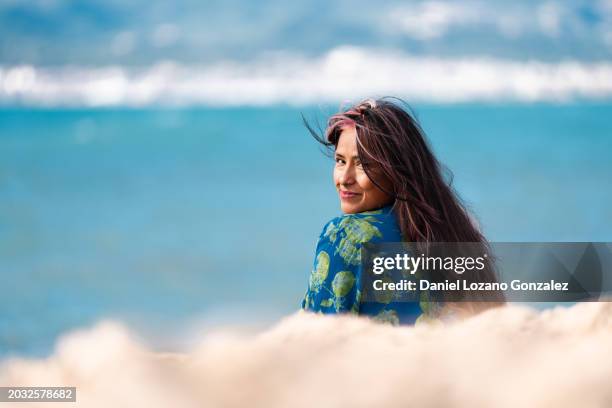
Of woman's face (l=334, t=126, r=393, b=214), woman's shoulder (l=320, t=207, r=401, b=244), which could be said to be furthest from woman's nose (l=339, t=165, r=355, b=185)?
woman's shoulder (l=320, t=207, r=401, b=244)

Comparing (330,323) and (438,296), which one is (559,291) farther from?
(330,323)

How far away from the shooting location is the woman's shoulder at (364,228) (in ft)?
6.11

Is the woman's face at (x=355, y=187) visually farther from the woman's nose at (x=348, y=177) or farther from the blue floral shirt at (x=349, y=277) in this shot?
the blue floral shirt at (x=349, y=277)

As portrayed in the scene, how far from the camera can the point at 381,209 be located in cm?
201

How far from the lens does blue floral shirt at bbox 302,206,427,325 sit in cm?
185

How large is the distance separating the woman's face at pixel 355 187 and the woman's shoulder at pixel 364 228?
0.06 m

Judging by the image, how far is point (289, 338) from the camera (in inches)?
39.3

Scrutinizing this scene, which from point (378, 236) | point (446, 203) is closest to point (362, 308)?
point (378, 236)

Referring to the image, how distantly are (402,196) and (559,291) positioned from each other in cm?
55

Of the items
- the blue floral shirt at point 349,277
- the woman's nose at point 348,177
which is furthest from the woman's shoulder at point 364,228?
the woman's nose at point 348,177

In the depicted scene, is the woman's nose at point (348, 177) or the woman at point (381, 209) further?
the woman's nose at point (348, 177)

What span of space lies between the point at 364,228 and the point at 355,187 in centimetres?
18

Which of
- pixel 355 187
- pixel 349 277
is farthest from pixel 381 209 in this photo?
pixel 349 277

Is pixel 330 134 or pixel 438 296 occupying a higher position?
pixel 330 134
